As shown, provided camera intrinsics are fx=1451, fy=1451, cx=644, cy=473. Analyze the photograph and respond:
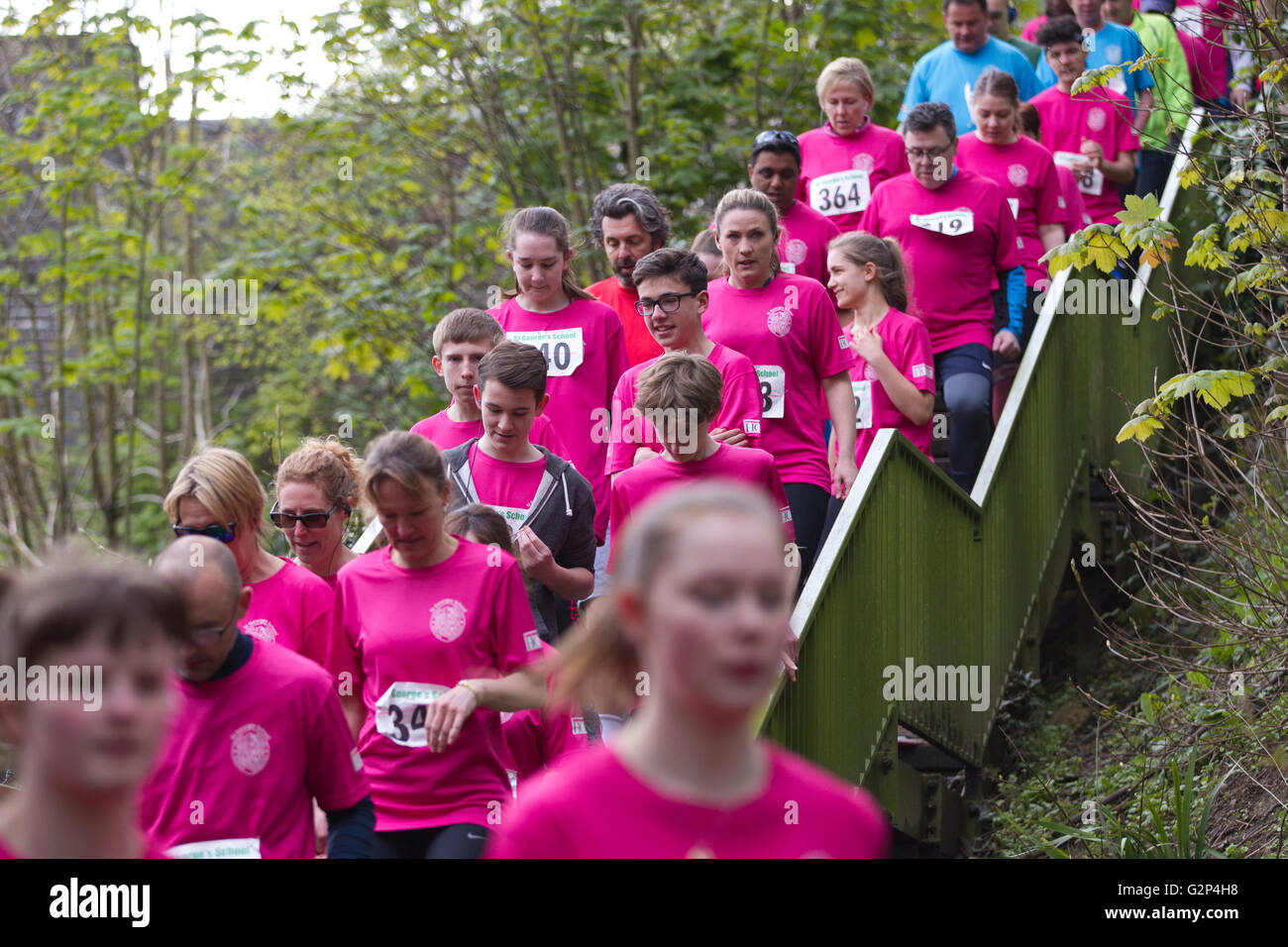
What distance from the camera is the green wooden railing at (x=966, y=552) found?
18.8 feet

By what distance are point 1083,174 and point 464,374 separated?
5401 mm

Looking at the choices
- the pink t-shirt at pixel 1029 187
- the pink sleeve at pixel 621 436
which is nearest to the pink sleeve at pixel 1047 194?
the pink t-shirt at pixel 1029 187

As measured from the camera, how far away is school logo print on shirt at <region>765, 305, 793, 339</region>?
20.9ft

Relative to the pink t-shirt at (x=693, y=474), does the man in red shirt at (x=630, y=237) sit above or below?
above

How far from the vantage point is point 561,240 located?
21.7 feet

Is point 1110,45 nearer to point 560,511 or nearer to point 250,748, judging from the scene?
point 560,511

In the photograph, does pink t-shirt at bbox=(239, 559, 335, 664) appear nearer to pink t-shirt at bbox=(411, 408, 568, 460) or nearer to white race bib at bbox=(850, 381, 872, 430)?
pink t-shirt at bbox=(411, 408, 568, 460)

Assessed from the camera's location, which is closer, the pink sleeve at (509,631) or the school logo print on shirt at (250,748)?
the school logo print on shirt at (250,748)

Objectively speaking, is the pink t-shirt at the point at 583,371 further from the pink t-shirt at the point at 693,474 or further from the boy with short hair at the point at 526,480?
the pink t-shirt at the point at 693,474

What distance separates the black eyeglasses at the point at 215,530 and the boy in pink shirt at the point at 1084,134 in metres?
6.88

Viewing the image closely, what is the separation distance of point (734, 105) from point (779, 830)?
39.2ft

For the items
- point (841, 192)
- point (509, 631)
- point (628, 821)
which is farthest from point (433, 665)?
point (841, 192)

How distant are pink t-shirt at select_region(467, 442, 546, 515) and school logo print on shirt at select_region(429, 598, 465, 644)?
4.69 ft
